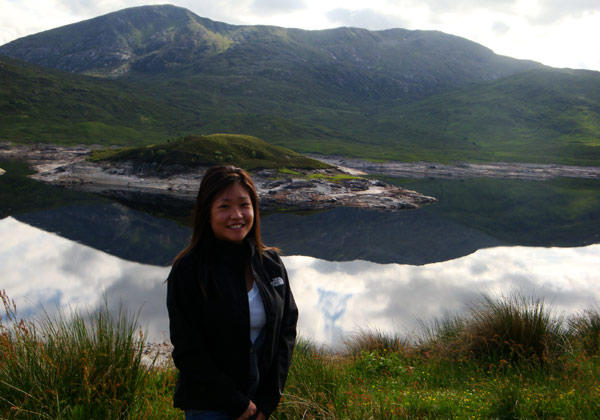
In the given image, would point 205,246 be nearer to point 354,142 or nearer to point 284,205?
point 284,205

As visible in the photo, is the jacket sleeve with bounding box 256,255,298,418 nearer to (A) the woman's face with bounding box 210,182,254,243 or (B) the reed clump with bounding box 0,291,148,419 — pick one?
(A) the woman's face with bounding box 210,182,254,243

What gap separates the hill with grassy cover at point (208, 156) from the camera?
5591cm

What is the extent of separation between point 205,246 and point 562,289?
885 inches

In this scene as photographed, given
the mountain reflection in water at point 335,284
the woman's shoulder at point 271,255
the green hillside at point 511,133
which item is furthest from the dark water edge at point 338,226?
the green hillside at point 511,133

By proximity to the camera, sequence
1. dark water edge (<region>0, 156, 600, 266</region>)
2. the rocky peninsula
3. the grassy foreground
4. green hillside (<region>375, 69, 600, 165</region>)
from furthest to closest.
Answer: green hillside (<region>375, 69, 600, 165</region>)
the rocky peninsula
dark water edge (<region>0, 156, 600, 266</region>)
the grassy foreground

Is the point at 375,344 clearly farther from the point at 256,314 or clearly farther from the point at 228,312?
the point at 228,312

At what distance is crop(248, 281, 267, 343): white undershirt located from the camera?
12.7 feet

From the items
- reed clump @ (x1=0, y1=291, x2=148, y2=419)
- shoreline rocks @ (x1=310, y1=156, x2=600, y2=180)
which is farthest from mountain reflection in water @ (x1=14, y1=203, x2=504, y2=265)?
shoreline rocks @ (x1=310, y1=156, x2=600, y2=180)

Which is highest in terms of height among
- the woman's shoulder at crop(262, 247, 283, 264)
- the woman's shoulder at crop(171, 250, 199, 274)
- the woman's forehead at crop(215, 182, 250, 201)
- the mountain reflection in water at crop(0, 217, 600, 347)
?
the woman's forehead at crop(215, 182, 250, 201)

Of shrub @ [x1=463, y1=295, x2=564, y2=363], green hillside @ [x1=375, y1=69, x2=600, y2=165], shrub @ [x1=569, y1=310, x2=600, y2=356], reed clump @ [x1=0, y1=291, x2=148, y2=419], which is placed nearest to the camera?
reed clump @ [x1=0, y1=291, x2=148, y2=419]

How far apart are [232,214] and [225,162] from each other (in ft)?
178

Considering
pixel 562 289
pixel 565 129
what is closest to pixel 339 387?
pixel 562 289

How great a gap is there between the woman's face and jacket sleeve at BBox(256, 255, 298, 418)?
2.42 ft

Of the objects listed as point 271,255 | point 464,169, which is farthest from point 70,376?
point 464,169
